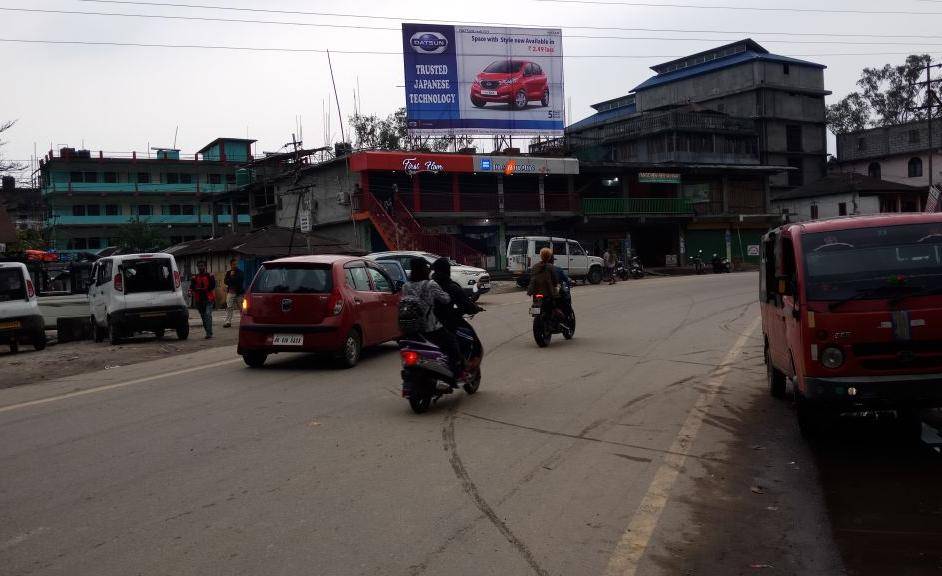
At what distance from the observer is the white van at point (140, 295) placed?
17.7 m

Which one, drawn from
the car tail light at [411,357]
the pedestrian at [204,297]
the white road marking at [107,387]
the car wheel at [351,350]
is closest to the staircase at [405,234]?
the pedestrian at [204,297]

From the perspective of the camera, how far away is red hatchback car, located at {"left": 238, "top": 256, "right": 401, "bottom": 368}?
12117 millimetres

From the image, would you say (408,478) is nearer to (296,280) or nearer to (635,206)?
(296,280)

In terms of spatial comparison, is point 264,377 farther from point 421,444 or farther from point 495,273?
point 495,273

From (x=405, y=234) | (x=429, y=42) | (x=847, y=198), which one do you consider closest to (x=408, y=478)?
(x=405, y=234)

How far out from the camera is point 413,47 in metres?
43.5

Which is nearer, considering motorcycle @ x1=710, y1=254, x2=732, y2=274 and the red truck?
the red truck

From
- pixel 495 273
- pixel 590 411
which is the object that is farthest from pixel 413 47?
pixel 590 411

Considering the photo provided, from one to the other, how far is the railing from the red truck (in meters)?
42.5

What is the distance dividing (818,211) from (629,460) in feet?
211

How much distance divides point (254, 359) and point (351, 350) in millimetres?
1565

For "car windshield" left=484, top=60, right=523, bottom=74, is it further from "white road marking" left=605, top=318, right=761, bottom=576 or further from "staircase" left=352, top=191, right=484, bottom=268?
"white road marking" left=605, top=318, right=761, bottom=576

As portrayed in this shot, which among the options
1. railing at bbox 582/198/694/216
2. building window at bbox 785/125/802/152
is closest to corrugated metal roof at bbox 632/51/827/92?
building window at bbox 785/125/802/152

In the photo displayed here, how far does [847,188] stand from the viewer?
61.2m
